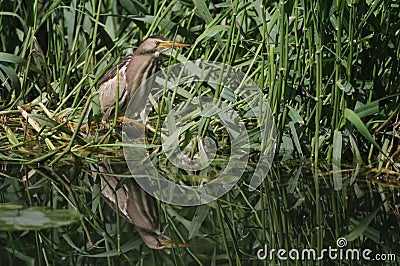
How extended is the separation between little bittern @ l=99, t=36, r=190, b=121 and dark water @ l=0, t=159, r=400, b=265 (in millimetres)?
437

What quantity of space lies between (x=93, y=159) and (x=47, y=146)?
299 mm

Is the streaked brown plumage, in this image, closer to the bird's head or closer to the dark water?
the dark water

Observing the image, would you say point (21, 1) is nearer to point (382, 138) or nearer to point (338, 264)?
point (382, 138)

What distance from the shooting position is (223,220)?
3.08m

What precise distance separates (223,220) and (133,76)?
3.88ft

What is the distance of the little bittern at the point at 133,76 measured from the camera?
4.01 meters

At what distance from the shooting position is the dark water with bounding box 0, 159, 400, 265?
8.70ft

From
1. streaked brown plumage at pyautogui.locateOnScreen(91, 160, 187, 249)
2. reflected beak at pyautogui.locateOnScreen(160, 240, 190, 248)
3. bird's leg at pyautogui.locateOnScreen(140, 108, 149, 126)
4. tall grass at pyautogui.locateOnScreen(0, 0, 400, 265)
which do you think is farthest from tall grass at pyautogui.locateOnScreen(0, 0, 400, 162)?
reflected beak at pyautogui.locateOnScreen(160, 240, 190, 248)

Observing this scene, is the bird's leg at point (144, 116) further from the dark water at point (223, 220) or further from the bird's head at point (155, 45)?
the dark water at point (223, 220)

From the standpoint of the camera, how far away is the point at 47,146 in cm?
389

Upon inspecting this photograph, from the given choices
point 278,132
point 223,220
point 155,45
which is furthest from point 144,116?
point 223,220

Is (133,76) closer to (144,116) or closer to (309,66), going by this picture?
(144,116)

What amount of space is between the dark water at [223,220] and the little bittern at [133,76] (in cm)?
44

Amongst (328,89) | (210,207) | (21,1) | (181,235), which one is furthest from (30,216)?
(21,1)
